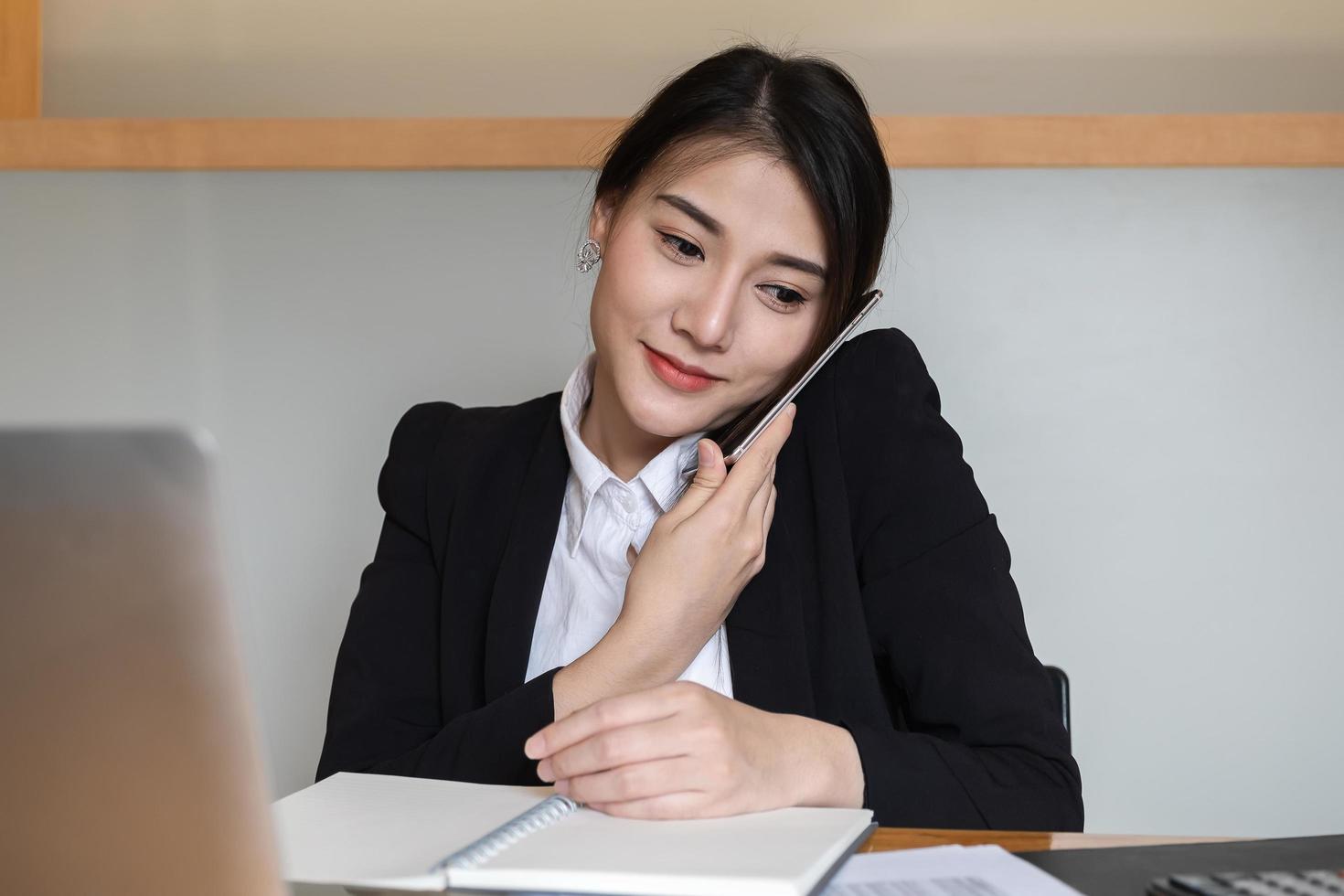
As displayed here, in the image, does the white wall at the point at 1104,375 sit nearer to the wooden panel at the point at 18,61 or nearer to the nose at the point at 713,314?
the wooden panel at the point at 18,61

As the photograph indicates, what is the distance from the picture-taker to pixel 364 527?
186cm

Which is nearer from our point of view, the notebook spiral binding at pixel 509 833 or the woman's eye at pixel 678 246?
the notebook spiral binding at pixel 509 833

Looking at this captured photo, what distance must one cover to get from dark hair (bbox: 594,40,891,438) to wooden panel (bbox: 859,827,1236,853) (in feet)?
1.60

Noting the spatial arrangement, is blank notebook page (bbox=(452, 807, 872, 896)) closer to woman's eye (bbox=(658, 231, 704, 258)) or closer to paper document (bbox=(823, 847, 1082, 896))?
paper document (bbox=(823, 847, 1082, 896))

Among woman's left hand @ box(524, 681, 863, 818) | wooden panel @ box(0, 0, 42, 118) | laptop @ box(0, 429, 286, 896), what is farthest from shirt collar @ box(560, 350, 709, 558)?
wooden panel @ box(0, 0, 42, 118)

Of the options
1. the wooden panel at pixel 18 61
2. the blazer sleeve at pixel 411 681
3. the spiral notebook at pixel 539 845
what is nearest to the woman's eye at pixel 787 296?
the blazer sleeve at pixel 411 681

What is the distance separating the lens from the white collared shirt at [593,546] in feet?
3.96

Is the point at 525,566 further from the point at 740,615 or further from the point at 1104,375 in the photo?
the point at 1104,375

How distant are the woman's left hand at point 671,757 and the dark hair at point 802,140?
17.4 inches

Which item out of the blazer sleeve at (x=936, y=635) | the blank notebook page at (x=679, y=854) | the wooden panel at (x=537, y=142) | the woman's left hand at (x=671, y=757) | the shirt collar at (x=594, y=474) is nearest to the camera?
the blank notebook page at (x=679, y=854)

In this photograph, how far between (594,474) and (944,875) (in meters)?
0.66

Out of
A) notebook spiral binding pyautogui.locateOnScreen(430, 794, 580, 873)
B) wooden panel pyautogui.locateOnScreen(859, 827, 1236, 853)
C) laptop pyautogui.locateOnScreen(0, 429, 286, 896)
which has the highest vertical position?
laptop pyautogui.locateOnScreen(0, 429, 286, 896)

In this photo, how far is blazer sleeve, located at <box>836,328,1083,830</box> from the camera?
36.3 inches

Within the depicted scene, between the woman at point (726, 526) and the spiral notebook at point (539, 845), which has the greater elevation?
the woman at point (726, 526)
